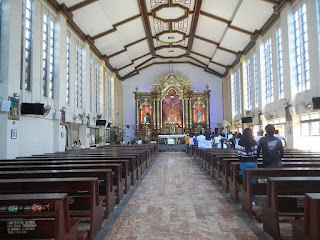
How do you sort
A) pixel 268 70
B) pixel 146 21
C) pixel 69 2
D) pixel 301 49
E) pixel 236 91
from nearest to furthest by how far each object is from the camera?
pixel 301 49 → pixel 69 2 → pixel 268 70 → pixel 146 21 → pixel 236 91

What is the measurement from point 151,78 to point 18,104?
19838mm

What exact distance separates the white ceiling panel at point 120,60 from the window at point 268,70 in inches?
434

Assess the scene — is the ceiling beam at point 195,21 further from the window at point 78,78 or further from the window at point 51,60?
the window at point 51,60

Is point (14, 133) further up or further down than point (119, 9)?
further down

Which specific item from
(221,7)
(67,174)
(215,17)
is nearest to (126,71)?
(215,17)

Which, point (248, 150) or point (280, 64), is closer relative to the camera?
point (248, 150)

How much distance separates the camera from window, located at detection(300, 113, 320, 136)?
11477 millimetres

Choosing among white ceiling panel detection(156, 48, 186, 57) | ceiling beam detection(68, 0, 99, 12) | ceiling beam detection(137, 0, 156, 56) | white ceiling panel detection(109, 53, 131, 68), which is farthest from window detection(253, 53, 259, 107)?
ceiling beam detection(68, 0, 99, 12)

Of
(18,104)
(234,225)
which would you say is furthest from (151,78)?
(234,225)

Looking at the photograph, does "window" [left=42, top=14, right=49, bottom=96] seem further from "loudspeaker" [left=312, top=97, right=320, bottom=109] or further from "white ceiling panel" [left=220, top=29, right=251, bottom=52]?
"white ceiling panel" [left=220, top=29, right=251, bottom=52]

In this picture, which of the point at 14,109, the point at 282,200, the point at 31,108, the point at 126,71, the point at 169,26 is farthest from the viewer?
the point at 126,71

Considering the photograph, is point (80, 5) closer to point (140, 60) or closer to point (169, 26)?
point (169, 26)

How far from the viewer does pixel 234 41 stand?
19203 millimetres

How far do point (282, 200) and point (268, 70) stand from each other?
45.4ft
